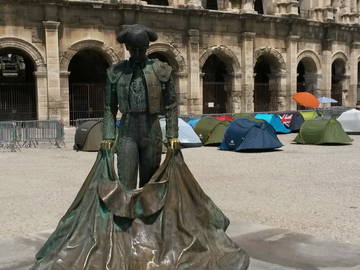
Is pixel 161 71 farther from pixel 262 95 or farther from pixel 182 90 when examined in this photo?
pixel 262 95

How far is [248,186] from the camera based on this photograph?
1061 cm

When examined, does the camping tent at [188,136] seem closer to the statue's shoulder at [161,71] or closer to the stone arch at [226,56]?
the stone arch at [226,56]

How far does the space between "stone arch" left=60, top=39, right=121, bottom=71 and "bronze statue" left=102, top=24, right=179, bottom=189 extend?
18146mm

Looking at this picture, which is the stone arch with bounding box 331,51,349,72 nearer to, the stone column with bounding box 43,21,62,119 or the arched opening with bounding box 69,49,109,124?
the arched opening with bounding box 69,49,109,124

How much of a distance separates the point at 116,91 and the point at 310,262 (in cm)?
280

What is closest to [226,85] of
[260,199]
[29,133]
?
[29,133]

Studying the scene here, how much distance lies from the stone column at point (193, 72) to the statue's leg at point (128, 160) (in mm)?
21071

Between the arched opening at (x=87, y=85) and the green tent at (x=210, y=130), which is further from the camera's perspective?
the arched opening at (x=87, y=85)

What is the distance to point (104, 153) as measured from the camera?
5.20 m

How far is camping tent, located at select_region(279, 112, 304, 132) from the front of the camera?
80.6 ft

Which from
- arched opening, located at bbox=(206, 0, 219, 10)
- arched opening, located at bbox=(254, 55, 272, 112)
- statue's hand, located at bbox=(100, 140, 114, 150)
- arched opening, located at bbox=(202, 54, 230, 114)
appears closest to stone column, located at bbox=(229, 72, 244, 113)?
arched opening, located at bbox=(202, 54, 230, 114)

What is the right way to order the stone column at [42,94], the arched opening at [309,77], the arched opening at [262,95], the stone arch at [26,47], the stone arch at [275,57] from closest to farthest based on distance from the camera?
the stone arch at [26,47] < the stone column at [42,94] < the stone arch at [275,57] < the arched opening at [262,95] < the arched opening at [309,77]

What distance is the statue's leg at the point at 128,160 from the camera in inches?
203

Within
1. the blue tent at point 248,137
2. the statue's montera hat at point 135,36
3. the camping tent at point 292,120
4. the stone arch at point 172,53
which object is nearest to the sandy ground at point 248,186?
the blue tent at point 248,137
